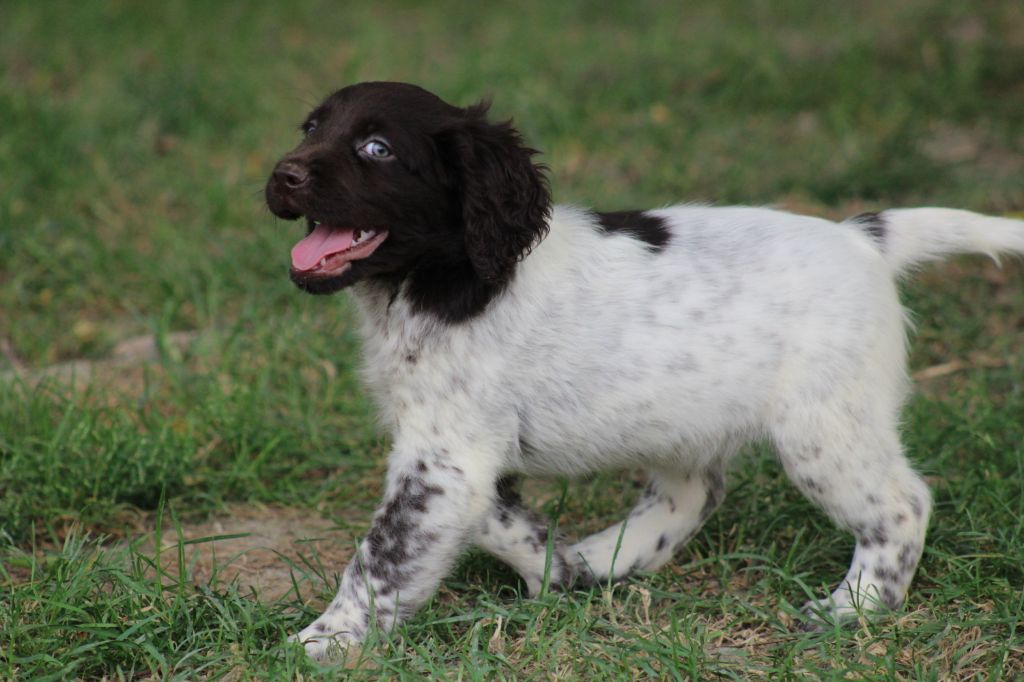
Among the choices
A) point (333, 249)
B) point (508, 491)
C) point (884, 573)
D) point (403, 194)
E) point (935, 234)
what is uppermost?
point (403, 194)

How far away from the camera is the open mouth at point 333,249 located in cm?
323

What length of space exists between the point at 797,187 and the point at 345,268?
3.77m

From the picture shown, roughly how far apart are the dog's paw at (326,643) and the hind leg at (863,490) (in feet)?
3.96

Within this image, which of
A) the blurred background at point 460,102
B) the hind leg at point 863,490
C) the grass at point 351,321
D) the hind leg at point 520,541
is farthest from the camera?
the blurred background at point 460,102

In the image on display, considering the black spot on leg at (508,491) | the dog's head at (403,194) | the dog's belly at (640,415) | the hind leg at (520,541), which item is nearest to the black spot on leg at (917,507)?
the dog's belly at (640,415)

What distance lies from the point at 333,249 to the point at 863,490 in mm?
1518

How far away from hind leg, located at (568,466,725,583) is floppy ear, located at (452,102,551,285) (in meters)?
0.94

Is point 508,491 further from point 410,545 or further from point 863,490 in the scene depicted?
point 863,490

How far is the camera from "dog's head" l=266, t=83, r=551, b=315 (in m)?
3.20

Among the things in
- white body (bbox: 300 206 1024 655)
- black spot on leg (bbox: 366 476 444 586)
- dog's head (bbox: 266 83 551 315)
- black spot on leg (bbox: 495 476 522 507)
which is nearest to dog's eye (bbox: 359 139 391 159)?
dog's head (bbox: 266 83 551 315)

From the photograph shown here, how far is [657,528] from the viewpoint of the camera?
12.5 ft

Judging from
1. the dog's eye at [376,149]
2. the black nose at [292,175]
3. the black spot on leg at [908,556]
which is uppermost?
the dog's eye at [376,149]

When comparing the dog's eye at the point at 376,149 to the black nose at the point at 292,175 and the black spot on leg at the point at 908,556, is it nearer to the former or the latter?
the black nose at the point at 292,175

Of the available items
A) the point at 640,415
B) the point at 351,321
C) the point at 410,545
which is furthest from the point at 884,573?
the point at 351,321
